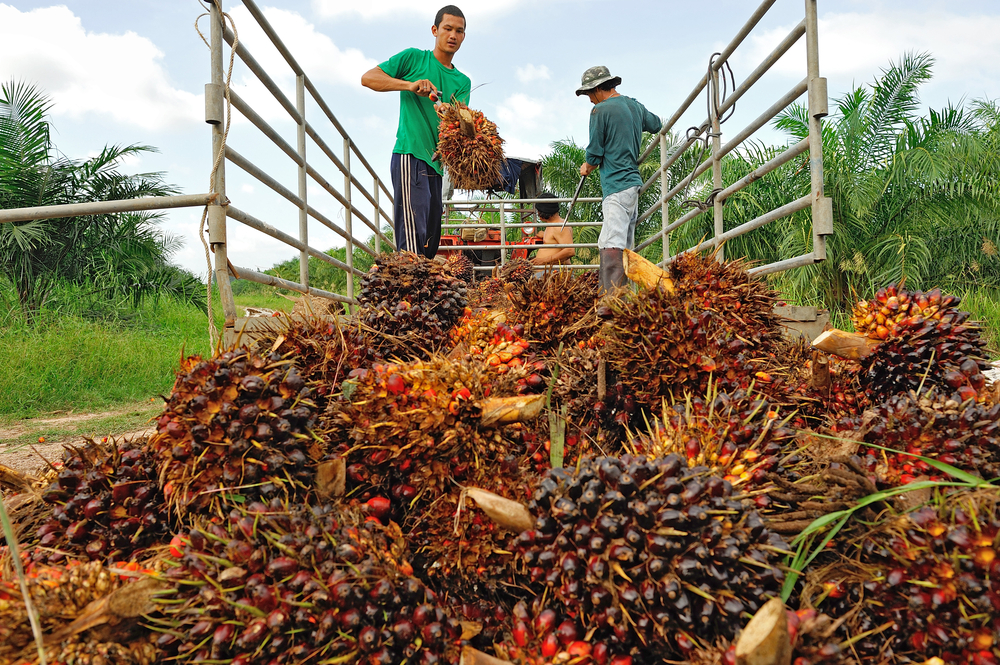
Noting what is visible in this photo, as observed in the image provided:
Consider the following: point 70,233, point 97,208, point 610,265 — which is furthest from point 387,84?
point 70,233

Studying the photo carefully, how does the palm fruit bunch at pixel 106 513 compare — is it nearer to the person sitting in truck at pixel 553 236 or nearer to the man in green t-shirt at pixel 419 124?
the man in green t-shirt at pixel 419 124

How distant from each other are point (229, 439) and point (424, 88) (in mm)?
3133

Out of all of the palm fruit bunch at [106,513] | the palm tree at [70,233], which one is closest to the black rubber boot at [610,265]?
the palm fruit bunch at [106,513]

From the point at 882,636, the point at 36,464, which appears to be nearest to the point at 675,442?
the point at 882,636

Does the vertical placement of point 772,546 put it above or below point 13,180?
below

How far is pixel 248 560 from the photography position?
2.80 ft

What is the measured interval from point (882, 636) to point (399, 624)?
2.22ft

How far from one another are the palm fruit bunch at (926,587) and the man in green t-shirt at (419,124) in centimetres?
290

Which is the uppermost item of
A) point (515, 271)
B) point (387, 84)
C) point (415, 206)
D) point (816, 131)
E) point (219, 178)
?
point (387, 84)

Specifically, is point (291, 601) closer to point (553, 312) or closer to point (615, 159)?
point (553, 312)

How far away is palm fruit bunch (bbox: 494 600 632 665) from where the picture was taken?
0.80 meters

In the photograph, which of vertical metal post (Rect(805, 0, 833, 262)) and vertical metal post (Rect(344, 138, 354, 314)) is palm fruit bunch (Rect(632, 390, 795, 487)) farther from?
vertical metal post (Rect(344, 138, 354, 314))

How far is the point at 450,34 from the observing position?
395 cm

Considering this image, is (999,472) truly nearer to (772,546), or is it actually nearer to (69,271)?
(772,546)
